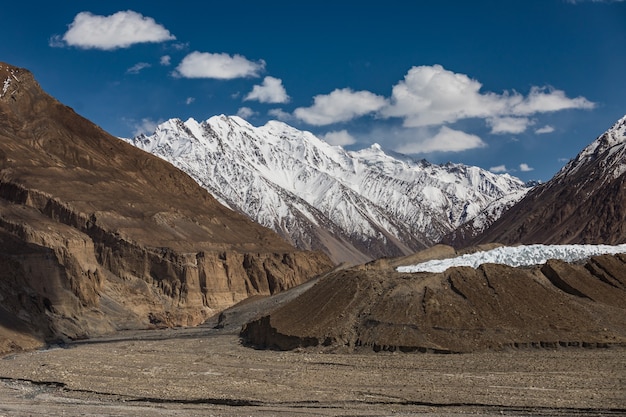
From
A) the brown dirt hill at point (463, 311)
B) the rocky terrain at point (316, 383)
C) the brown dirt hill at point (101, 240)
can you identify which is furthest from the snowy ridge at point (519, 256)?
the brown dirt hill at point (101, 240)

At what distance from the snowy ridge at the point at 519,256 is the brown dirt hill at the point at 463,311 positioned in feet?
24.2

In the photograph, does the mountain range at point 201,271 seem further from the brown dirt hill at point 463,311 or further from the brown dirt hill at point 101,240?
the brown dirt hill at point 101,240

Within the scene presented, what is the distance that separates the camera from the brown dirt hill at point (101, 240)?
283 ft

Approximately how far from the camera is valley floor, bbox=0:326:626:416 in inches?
1486

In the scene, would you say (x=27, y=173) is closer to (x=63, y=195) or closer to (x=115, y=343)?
(x=63, y=195)

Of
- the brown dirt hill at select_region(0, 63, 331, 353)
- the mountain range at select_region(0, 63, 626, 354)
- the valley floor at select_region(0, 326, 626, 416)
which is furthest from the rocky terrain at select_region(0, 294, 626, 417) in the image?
the brown dirt hill at select_region(0, 63, 331, 353)

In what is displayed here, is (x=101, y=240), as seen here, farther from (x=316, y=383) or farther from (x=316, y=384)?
(x=316, y=384)

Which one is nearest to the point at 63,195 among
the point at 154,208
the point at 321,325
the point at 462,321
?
the point at 154,208

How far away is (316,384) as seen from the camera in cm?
4425

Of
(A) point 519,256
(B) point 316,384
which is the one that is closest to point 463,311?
(B) point 316,384

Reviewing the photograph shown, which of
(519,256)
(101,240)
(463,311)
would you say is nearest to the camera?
(463,311)

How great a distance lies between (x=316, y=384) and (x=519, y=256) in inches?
1377

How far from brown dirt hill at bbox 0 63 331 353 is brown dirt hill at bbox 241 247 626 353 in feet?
76.8

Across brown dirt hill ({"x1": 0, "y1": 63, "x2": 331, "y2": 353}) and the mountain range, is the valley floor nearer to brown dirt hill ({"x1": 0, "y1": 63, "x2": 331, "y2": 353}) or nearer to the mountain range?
the mountain range
